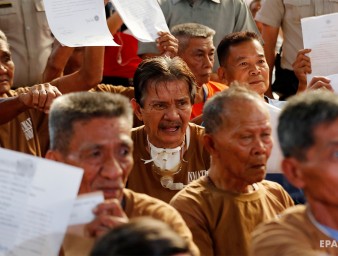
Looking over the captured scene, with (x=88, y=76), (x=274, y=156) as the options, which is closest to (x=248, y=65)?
(x=88, y=76)

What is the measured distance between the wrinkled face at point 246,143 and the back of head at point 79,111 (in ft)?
2.46

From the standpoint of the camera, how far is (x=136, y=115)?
564 cm

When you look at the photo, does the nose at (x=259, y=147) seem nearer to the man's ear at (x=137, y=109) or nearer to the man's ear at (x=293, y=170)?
the man's ear at (x=293, y=170)

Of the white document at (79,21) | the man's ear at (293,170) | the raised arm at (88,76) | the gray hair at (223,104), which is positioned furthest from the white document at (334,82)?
the man's ear at (293,170)

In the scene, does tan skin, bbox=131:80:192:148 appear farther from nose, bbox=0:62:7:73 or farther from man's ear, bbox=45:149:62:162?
man's ear, bbox=45:149:62:162

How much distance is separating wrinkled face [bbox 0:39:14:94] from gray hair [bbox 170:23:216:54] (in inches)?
51.7

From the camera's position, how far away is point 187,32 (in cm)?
663

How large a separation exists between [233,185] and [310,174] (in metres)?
1.07

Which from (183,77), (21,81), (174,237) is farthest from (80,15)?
(174,237)

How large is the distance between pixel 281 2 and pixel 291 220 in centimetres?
402

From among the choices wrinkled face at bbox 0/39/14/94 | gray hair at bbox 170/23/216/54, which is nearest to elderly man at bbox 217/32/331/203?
gray hair at bbox 170/23/216/54

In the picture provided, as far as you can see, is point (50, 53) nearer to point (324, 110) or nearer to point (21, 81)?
point (21, 81)

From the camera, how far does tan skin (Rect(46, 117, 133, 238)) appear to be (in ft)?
11.7

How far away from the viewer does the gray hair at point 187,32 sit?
6.63 metres
